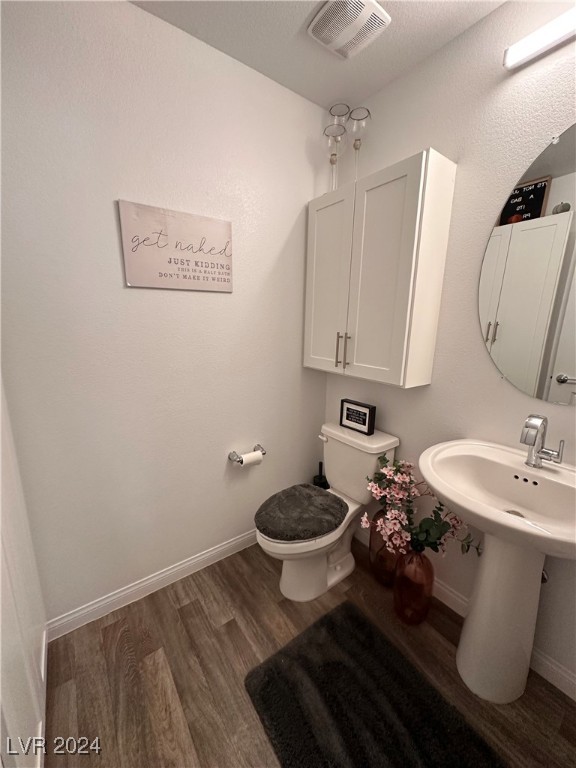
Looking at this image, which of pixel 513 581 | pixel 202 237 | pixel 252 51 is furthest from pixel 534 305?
pixel 252 51

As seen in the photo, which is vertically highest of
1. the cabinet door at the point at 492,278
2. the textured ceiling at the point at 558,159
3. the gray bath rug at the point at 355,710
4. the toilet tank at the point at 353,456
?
the textured ceiling at the point at 558,159

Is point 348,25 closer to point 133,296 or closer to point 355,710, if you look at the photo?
point 133,296

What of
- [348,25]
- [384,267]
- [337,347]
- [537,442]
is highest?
[348,25]

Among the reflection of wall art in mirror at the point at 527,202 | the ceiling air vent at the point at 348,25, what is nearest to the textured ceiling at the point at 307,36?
the ceiling air vent at the point at 348,25

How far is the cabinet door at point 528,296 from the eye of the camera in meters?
1.03

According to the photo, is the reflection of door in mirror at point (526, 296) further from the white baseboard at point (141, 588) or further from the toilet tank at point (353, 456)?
the white baseboard at point (141, 588)

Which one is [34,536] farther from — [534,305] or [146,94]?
[534,305]

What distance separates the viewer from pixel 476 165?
3.84 feet

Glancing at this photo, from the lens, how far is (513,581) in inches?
39.8

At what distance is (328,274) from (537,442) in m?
1.14

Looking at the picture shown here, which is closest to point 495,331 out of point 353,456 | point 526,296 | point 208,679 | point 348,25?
point 526,296

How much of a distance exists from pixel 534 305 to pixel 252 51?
1.54 meters

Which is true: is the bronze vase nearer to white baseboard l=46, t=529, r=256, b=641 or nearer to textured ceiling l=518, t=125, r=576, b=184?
white baseboard l=46, t=529, r=256, b=641

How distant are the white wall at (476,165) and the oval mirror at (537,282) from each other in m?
0.04
